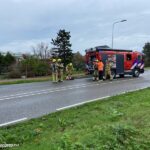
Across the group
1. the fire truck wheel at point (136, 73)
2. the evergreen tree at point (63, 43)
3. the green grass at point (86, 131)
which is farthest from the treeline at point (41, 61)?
the green grass at point (86, 131)

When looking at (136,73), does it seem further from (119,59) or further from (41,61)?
(41,61)

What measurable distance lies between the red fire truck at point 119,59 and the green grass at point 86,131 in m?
22.4

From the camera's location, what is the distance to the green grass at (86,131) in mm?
6936

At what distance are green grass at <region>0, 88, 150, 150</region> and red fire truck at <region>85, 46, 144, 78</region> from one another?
2239 centimetres

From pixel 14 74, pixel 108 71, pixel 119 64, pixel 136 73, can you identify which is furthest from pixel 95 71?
pixel 14 74

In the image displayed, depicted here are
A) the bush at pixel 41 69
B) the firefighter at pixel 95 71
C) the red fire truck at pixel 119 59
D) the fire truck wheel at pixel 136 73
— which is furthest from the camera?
the bush at pixel 41 69

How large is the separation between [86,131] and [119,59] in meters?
27.3

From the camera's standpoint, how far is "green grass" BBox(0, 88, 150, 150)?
22.8ft

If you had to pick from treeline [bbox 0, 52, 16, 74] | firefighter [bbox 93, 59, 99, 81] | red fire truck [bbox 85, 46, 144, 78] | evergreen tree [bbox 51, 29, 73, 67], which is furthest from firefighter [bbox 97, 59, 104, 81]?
evergreen tree [bbox 51, 29, 73, 67]

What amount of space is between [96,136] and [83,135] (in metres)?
0.39

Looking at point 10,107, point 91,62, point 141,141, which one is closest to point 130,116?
point 141,141

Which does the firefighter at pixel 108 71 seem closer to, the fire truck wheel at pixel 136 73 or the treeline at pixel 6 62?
the fire truck wheel at pixel 136 73

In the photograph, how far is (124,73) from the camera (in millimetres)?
35969

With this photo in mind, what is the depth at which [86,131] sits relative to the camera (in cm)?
805
